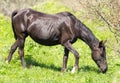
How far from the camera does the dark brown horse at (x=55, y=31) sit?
11734 millimetres

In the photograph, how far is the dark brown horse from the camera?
11.7 metres

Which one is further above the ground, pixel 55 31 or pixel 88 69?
pixel 55 31

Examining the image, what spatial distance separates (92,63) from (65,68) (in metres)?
1.82

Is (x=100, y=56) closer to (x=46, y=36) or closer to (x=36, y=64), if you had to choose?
(x=46, y=36)

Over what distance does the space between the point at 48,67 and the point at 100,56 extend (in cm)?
167

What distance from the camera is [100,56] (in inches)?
469

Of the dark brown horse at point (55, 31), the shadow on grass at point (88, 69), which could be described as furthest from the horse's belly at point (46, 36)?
the shadow on grass at point (88, 69)

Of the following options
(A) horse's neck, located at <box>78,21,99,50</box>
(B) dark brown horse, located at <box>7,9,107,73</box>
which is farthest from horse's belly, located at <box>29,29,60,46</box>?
(A) horse's neck, located at <box>78,21,99,50</box>

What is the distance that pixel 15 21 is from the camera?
12.1 metres

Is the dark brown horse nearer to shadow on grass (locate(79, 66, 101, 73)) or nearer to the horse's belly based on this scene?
the horse's belly

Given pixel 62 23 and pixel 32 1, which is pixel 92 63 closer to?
pixel 62 23

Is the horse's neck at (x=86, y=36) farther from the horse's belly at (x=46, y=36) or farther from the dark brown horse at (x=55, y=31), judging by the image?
the horse's belly at (x=46, y=36)

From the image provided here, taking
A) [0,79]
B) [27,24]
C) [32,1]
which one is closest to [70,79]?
[0,79]

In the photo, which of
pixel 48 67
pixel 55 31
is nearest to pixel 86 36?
pixel 55 31
